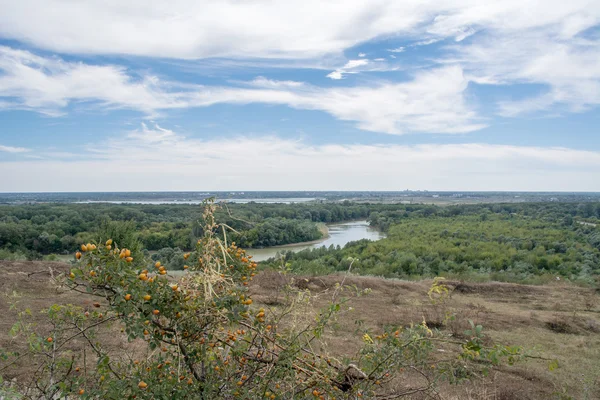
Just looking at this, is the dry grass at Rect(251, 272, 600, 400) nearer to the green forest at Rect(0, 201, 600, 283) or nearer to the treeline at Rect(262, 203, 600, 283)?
the green forest at Rect(0, 201, 600, 283)

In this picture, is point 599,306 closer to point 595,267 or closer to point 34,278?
point 595,267

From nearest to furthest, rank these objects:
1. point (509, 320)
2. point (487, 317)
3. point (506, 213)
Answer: point (509, 320) → point (487, 317) → point (506, 213)

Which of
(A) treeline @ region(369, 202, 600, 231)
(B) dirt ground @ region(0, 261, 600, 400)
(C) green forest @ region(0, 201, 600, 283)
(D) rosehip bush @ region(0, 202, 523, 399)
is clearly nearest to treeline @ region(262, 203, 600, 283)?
(C) green forest @ region(0, 201, 600, 283)

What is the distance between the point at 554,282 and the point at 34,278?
1698cm

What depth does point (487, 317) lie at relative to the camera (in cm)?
897

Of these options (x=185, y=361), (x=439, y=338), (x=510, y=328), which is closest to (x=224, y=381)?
(x=185, y=361)

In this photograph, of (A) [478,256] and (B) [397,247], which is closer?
(A) [478,256]

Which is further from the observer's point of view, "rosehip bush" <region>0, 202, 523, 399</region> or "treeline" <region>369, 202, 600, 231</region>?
"treeline" <region>369, 202, 600, 231</region>

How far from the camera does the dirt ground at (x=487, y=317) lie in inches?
202

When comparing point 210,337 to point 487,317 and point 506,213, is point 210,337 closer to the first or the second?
point 487,317

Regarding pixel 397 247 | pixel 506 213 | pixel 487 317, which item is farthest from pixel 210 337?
pixel 506 213

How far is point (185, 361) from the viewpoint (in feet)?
5.63

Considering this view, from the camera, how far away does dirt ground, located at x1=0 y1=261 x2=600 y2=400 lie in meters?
5.13

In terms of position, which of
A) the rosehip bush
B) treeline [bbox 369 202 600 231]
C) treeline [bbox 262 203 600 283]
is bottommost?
treeline [bbox 262 203 600 283]
